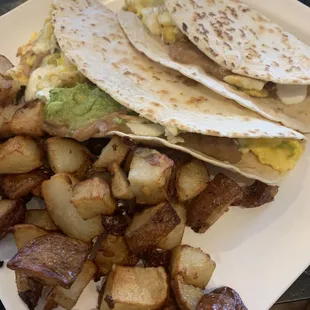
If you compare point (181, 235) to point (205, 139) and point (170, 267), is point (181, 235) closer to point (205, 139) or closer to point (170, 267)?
point (170, 267)

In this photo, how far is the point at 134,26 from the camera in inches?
80.6

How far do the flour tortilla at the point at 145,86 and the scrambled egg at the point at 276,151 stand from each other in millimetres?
34

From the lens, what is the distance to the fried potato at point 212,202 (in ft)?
5.28

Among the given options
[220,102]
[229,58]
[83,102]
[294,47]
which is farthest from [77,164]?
[294,47]

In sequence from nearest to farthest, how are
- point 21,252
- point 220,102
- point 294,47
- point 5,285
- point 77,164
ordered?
point 21,252 → point 5,285 → point 77,164 → point 220,102 → point 294,47

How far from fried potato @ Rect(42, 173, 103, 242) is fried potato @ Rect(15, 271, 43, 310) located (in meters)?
0.20

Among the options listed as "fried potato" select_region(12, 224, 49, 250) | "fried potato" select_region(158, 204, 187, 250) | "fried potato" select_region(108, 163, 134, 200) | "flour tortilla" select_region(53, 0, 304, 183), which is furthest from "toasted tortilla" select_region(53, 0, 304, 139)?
"fried potato" select_region(12, 224, 49, 250)

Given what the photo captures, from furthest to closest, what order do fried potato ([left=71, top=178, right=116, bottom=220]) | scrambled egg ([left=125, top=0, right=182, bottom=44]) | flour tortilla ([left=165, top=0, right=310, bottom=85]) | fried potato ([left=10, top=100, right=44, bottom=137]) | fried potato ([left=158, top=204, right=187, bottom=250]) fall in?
scrambled egg ([left=125, top=0, right=182, bottom=44]) < flour tortilla ([left=165, top=0, right=310, bottom=85]) < fried potato ([left=10, top=100, right=44, bottom=137]) < fried potato ([left=158, top=204, right=187, bottom=250]) < fried potato ([left=71, top=178, right=116, bottom=220])

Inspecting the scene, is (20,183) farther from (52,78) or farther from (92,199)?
(52,78)

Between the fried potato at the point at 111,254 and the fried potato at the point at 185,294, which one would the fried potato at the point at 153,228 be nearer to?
the fried potato at the point at 111,254

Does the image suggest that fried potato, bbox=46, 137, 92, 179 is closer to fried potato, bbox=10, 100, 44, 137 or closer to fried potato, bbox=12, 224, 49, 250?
fried potato, bbox=10, 100, 44, 137

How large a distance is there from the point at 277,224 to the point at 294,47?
0.79 metres

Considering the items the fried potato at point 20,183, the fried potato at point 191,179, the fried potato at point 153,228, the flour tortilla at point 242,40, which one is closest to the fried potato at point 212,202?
the fried potato at point 191,179

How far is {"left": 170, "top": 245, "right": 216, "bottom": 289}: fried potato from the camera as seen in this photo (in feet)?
4.82
